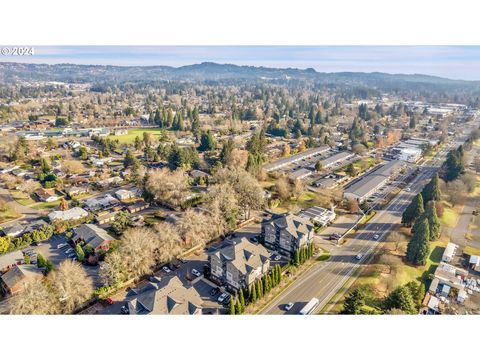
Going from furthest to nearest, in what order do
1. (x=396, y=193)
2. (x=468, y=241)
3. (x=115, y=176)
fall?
(x=115, y=176) < (x=396, y=193) < (x=468, y=241)

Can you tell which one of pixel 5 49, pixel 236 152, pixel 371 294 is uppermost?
pixel 5 49

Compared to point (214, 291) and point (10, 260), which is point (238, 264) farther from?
point (10, 260)

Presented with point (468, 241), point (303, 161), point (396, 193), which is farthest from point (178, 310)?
point (303, 161)

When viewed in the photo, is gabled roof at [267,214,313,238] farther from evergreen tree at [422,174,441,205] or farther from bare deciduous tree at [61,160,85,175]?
bare deciduous tree at [61,160,85,175]

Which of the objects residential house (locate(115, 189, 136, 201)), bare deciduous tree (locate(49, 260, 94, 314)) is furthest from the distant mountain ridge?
bare deciduous tree (locate(49, 260, 94, 314))

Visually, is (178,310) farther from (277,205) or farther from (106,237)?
(277,205)

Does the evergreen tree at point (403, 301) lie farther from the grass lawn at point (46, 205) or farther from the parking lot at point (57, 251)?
the grass lawn at point (46, 205)
